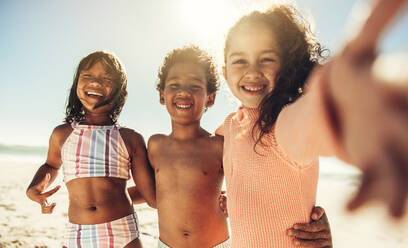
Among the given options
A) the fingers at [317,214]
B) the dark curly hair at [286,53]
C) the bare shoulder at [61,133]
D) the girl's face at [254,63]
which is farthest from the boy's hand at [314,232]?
the bare shoulder at [61,133]

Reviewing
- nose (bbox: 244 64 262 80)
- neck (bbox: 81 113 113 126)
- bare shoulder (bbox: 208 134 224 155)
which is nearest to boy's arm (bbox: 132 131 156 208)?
neck (bbox: 81 113 113 126)

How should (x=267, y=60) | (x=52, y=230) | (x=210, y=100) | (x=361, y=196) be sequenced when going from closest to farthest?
(x=361, y=196) < (x=267, y=60) < (x=210, y=100) < (x=52, y=230)

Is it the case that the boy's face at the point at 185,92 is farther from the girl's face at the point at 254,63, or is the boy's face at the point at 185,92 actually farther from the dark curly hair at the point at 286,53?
the girl's face at the point at 254,63

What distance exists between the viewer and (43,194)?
275cm

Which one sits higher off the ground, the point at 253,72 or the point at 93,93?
the point at 93,93

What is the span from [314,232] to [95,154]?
210cm

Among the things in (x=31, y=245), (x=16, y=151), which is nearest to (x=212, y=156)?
(x=31, y=245)

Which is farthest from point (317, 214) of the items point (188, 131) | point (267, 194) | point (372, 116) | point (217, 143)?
point (188, 131)

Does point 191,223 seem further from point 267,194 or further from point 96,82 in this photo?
point 96,82

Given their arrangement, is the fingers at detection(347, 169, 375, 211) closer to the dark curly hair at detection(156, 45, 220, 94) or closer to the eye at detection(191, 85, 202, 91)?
the eye at detection(191, 85, 202, 91)

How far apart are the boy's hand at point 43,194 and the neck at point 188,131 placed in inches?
52.3

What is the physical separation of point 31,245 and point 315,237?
14.7ft

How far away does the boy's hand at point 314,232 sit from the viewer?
1.51m

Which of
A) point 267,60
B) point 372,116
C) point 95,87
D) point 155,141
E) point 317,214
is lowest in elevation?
point 317,214
